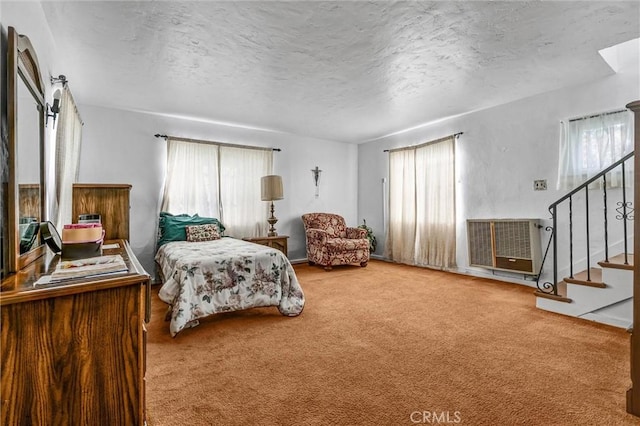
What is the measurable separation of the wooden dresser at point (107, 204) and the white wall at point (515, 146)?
443 cm

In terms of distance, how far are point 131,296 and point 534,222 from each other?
14.0 ft

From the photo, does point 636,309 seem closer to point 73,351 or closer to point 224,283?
point 73,351

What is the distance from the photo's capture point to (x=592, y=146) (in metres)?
3.29

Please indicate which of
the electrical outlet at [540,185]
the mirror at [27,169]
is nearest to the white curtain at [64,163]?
the mirror at [27,169]

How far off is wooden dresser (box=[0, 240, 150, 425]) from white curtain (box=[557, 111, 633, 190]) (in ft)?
14.1

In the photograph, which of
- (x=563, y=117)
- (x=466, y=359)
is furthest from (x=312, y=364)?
(x=563, y=117)

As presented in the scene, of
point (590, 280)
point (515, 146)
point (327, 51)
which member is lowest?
point (590, 280)

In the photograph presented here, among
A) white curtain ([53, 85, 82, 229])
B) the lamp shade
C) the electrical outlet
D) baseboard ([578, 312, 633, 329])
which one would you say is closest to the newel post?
baseboard ([578, 312, 633, 329])

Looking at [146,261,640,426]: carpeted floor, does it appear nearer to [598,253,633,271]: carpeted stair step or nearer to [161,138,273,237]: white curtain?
[598,253,633,271]: carpeted stair step

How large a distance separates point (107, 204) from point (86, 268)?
7.08 ft

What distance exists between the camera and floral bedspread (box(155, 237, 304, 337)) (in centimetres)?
246

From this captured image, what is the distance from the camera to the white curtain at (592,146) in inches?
121

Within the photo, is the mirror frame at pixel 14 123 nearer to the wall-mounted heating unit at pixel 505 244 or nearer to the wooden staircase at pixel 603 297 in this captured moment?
the wooden staircase at pixel 603 297

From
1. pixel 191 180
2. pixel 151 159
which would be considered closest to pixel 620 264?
pixel 191 180
